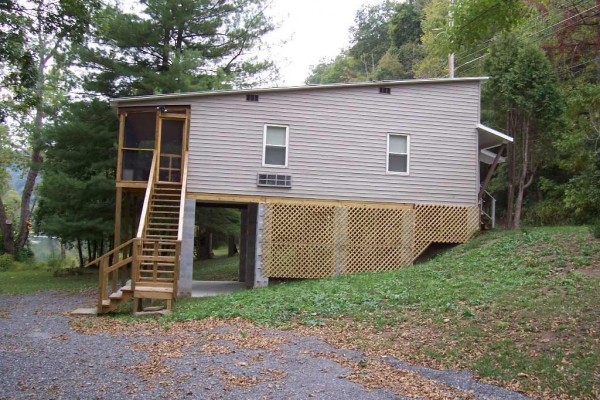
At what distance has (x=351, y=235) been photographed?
14.9m

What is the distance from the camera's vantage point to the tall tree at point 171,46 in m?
19.4

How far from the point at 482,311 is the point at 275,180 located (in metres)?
7.53

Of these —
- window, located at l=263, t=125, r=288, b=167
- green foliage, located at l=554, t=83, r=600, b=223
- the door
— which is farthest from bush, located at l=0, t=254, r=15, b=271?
green foliage, located at l=554, t=83, r=600, b=223

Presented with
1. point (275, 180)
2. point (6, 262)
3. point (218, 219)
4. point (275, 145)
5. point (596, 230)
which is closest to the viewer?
point (596, 230)

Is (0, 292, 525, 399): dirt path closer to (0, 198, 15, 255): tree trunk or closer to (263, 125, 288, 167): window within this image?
(263, 125, 288, 167): window

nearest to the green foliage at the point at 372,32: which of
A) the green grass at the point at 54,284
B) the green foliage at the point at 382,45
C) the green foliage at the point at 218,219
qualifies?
the green foliage at the point at 382,45

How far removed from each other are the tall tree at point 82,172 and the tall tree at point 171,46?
4.52ft

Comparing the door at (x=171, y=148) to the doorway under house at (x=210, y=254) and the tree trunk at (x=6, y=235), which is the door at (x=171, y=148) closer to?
the doorway under house at (x=210, y=254)

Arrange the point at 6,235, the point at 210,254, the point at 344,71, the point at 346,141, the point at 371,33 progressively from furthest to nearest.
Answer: the point at 371,33, the point at 344,71, the point at 6,235, the point at 210,254, the point at 346,141

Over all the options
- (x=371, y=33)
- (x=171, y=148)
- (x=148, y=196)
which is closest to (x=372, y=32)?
(x=371, y=33)

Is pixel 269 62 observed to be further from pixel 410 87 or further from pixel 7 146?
pixel 7 146

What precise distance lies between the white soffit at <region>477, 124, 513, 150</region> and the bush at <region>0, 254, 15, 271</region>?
23659 millimetres

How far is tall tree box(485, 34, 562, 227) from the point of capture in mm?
17125

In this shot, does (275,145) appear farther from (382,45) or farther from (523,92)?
(382,45)
